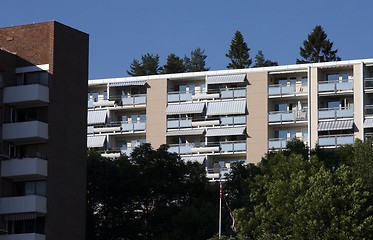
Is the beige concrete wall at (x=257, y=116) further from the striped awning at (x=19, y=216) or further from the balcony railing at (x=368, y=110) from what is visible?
the striped awning at (x=19, y=216)

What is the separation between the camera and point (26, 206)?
82000mm

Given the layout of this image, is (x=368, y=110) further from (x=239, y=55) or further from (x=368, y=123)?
(x=239, y=55)

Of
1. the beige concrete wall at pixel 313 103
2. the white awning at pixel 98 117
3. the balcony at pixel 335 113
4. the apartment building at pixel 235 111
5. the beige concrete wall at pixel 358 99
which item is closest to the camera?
the beige concrete wall at pixel 358 99

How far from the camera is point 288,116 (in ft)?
416

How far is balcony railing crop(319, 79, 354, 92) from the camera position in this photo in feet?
410

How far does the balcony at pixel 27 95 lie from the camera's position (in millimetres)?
83375

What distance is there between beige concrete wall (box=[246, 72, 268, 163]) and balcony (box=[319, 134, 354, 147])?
5.63 m

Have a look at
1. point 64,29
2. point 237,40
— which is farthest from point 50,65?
point 237,40

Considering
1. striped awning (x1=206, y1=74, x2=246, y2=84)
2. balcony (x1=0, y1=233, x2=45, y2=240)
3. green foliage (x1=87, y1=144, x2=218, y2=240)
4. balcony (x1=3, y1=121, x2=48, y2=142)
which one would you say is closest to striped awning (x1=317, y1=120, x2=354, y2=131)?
striped awning (x1=206, y1=74, x2=246, y2=84)

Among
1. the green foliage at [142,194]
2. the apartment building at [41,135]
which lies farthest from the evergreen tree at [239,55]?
the apartment building at [41,135]

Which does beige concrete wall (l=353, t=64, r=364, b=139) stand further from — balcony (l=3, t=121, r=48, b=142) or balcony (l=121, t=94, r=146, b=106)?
balcony (l=3, t=121, r=48, b=142)

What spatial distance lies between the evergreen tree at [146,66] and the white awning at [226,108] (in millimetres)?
22506

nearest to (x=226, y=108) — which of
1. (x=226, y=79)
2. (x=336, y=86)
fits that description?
(x=226, y=79)

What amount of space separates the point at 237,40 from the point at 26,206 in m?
72.2
